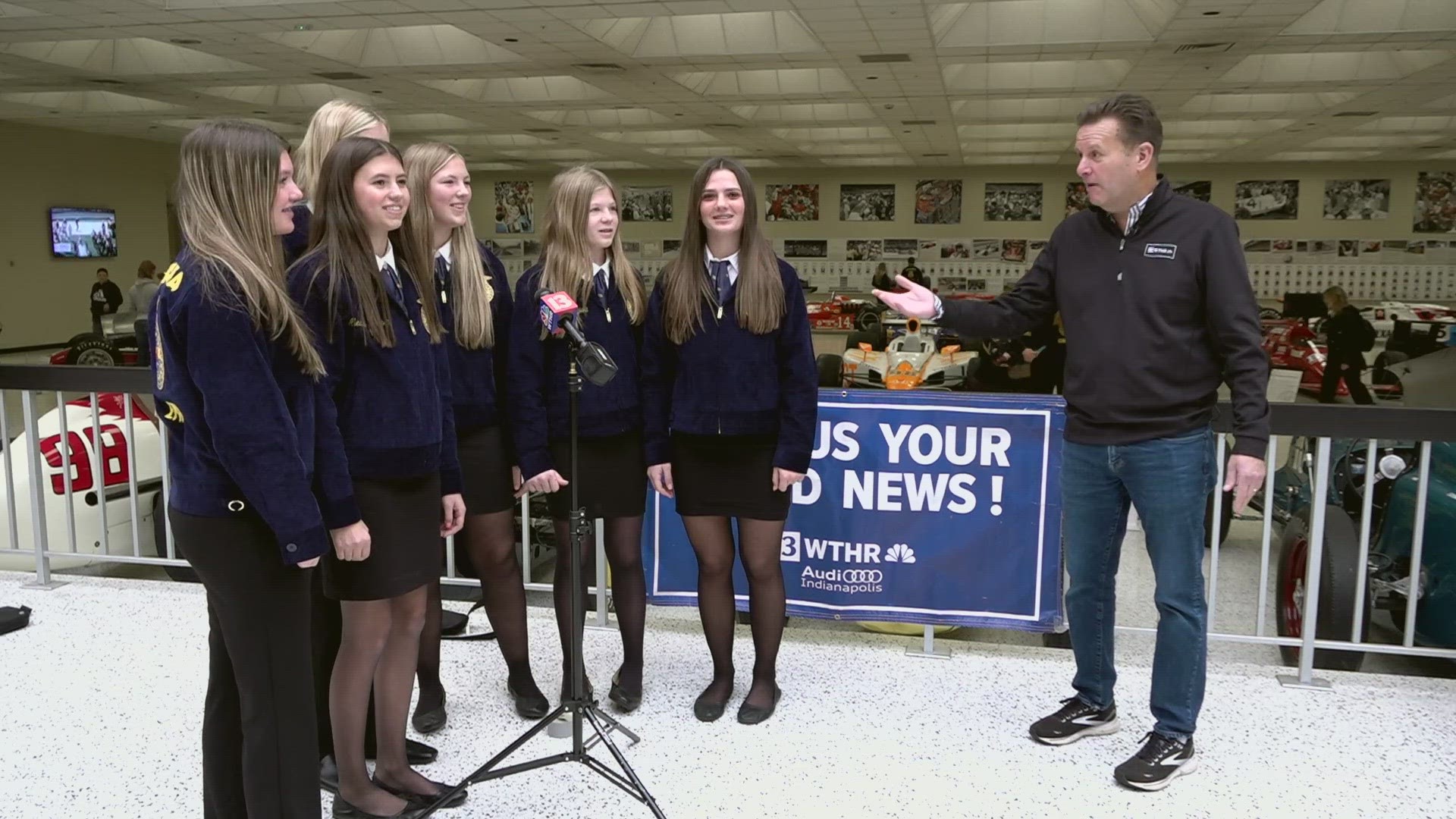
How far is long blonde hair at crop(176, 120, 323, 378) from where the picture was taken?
198 centimetres

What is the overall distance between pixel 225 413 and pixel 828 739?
2.04 meters

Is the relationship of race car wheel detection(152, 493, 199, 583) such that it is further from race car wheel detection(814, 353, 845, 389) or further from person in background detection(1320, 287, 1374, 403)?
person in background detection(1320, 287, 1374, 403)

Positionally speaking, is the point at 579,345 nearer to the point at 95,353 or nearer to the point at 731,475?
the point at 731,475

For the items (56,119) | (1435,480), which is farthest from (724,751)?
(56,119)

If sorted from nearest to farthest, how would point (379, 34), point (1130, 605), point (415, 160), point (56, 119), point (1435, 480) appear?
point (415, 160) → point (1435, 480) → point (1130, 605) → point (379, 34) → point (56, 119)

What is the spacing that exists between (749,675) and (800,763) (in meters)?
0.68

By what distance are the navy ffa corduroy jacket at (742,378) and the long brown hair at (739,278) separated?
0.03 m

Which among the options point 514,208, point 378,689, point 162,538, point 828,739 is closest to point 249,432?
point 378,689

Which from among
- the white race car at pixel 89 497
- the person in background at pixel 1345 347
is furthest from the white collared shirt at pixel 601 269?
the person in background at pixel 1345 347

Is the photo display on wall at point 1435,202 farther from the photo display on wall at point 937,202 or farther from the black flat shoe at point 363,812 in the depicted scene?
the black flat shoe at point 363,812

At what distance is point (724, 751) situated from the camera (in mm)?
3092

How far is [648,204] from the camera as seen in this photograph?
105 feet

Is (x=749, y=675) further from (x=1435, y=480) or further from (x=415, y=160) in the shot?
(x=1435, y=480)

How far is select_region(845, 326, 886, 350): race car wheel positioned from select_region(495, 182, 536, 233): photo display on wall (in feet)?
66.0
